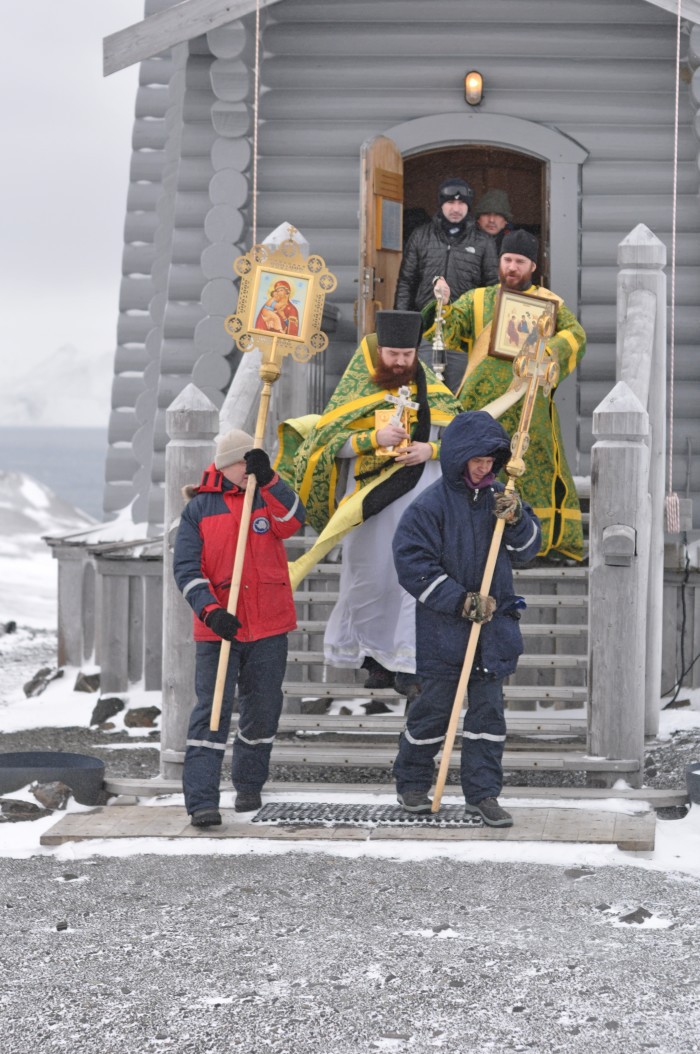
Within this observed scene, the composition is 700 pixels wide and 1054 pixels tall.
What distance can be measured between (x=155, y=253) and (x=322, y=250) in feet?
9.56

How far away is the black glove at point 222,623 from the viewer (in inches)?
244

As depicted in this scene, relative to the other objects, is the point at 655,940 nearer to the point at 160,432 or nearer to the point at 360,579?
the point at 360,579

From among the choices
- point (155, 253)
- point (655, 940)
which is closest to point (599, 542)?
point (655, 940)

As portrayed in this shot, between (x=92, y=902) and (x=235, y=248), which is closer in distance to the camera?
(x=92, y=902)

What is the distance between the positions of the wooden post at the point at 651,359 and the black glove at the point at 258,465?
2439 mm

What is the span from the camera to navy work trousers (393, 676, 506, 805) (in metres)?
6.29

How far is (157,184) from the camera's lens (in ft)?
49.5

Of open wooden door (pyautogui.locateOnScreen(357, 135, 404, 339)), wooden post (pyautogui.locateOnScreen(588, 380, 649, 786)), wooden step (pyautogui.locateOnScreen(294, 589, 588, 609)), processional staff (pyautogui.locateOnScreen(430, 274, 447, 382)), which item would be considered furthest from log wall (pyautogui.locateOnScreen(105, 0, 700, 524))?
wooden post (pyautogui.locateOnScreen(588, 380, 649, 786))

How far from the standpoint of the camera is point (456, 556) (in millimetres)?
6297

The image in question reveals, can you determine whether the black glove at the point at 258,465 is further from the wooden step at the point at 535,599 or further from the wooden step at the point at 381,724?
the wooden step at the point at 535,599

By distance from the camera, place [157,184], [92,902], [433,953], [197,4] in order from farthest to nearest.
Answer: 1. [157,184]
2. [197,4]
3. [92,902]
4. [433,953]

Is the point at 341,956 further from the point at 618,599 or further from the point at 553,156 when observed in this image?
the point at 553,156

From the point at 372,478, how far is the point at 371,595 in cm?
51

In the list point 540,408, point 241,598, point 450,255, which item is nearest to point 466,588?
point 241,598
